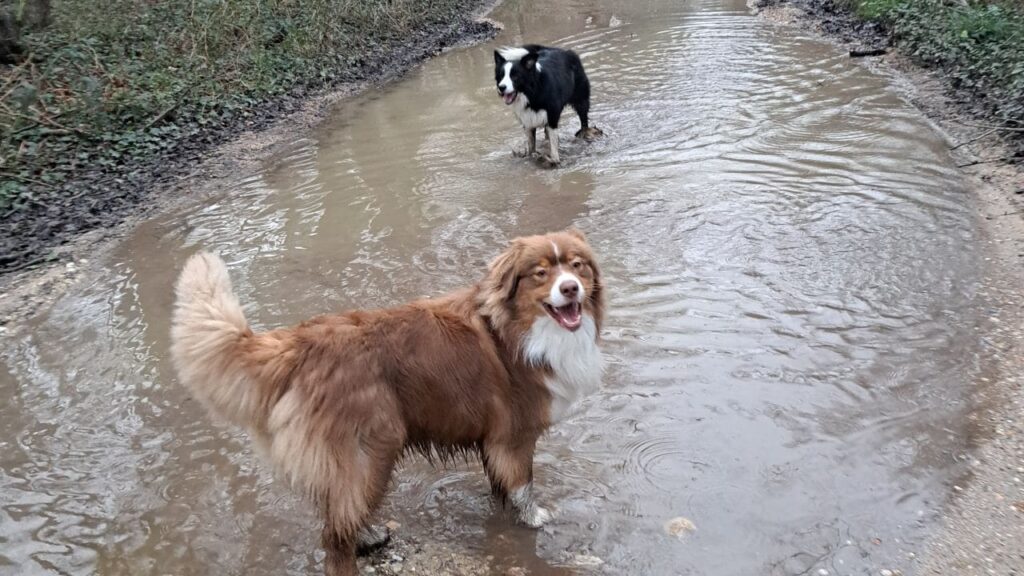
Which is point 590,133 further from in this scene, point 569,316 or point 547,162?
point 569,316

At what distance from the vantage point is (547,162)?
33.9ft

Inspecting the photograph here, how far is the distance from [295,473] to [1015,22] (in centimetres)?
1346

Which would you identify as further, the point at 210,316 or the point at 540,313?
the point at 540,313

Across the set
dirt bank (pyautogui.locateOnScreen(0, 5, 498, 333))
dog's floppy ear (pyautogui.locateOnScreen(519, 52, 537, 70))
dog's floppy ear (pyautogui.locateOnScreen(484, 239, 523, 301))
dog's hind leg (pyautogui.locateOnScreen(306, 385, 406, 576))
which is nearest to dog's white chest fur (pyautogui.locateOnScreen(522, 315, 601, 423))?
dog's floppy ear (pyautogui.locateOnScreen(484, 239, 523, 301))

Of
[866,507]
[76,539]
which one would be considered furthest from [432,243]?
[866,507]

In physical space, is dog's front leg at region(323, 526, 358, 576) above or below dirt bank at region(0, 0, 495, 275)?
below

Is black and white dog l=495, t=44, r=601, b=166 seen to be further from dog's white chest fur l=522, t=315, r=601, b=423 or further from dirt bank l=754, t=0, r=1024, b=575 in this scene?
dog's white chest fur l=522, t=315, r=601, b=423

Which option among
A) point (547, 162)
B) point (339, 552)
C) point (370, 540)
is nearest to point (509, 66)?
point (547, 162)

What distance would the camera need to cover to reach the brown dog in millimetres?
3232

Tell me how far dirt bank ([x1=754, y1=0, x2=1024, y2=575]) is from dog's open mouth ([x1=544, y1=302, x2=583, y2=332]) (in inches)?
86.1

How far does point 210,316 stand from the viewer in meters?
3.20

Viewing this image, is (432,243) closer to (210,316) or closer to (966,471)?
(210,316)

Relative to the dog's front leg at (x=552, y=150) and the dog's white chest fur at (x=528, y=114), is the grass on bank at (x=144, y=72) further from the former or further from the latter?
the dog's front leg at (x=552, y=150)

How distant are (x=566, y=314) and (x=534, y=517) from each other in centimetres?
128
